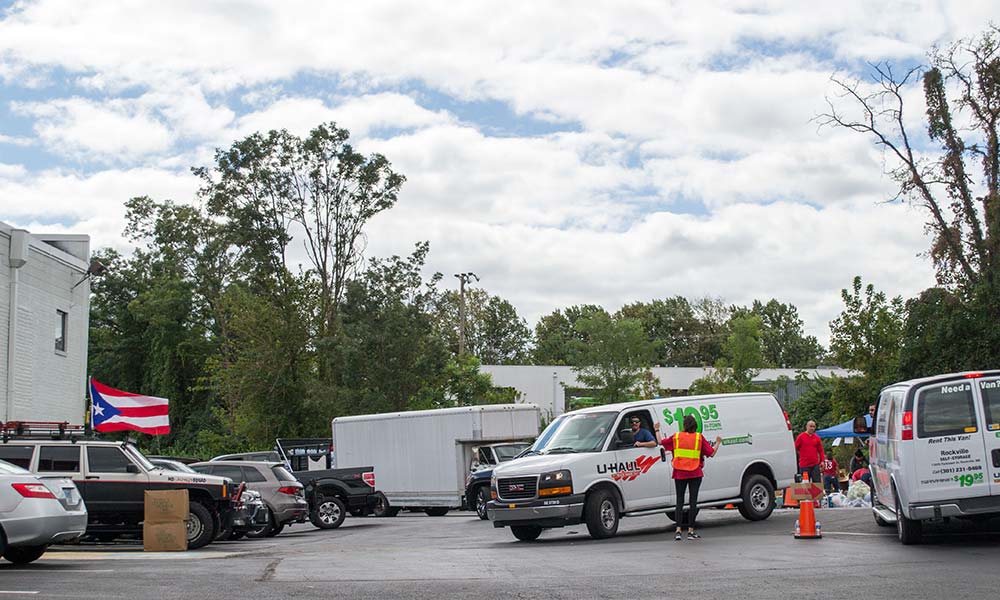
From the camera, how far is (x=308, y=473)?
27.6 m

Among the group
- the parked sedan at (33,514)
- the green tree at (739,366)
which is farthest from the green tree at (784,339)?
the parked sedan at (33,514)

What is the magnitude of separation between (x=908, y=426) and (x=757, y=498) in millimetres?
6254

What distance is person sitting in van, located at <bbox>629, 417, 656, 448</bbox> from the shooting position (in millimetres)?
18266

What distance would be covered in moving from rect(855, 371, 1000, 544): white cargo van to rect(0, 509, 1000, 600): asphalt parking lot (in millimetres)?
562

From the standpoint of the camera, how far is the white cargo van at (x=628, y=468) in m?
17.5

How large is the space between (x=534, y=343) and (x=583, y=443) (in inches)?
3701

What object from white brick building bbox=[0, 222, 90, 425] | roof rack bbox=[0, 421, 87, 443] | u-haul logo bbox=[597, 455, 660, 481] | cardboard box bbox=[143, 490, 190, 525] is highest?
white brick building bbox=[0, 222, 90, 425]

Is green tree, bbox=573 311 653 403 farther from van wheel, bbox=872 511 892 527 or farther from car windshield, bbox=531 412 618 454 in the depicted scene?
van wheel, bbox=872 511 892 527

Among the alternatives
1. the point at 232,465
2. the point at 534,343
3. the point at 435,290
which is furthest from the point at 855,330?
the point at 534,343

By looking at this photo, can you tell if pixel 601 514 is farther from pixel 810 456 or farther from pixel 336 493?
pixel 336 493

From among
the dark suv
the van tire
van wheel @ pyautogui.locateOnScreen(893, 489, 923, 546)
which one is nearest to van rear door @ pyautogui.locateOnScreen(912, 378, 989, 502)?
van wheel @ pyautogui.locateOnScreen(893, 489, 923, 546)

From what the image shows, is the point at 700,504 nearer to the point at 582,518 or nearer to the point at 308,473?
the point at 582,518

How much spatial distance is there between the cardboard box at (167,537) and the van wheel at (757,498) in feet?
29.7

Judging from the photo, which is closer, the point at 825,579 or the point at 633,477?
the point at 825,579
